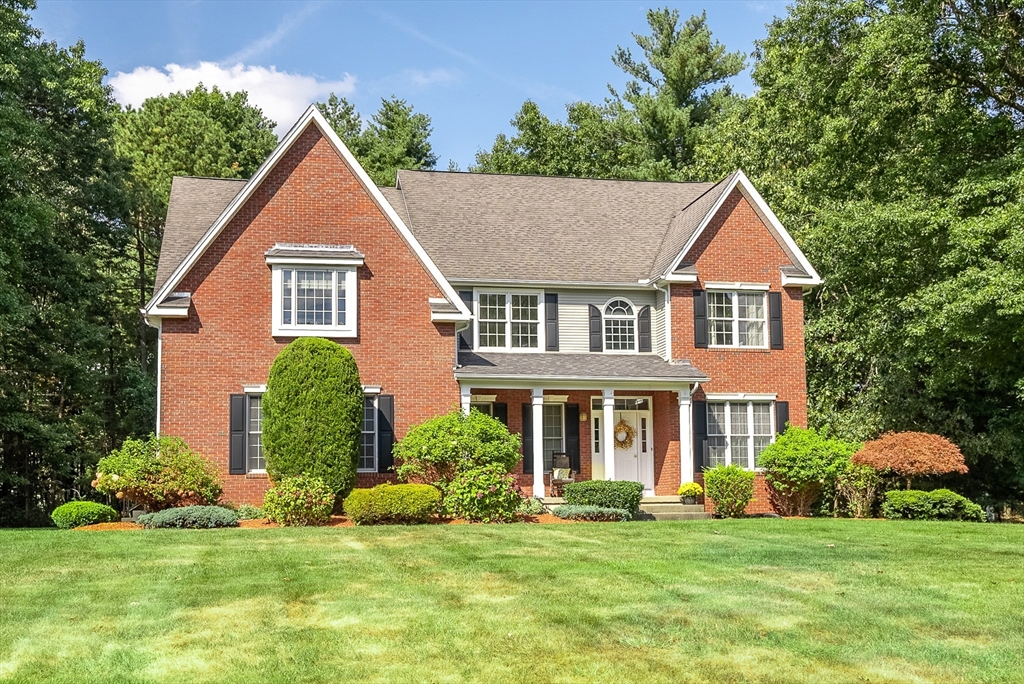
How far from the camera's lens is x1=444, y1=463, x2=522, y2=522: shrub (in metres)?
18.9

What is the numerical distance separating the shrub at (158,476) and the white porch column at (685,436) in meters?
10.7

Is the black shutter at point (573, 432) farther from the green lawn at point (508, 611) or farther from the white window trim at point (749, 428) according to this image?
the green lawn at point (508, 611)

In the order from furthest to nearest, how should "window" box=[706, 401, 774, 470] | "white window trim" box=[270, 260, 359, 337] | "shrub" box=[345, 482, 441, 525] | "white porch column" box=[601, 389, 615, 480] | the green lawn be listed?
"window" box=[706, 401, 774, 470] < "white porch column" box=[601, 389, 615, 480] < "white window trim" box=[270, 260, 359, 337] < "shrub" box=[345, 482, 441, 525] < the green lawn

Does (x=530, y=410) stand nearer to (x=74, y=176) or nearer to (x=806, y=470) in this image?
(x=806, y=470)

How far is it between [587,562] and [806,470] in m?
11.4

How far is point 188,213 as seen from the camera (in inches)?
A: 961

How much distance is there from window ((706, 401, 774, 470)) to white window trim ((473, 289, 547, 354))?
180 inches

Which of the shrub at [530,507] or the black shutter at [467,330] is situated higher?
the black shutter at [467,330]

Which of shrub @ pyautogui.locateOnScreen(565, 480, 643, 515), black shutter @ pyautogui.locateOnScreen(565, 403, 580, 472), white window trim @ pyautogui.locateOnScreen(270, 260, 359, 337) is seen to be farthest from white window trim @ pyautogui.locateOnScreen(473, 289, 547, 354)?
shrub @ pyautogui.locateOnScreen(565, 480, 643, 515)

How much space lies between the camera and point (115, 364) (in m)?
33.9

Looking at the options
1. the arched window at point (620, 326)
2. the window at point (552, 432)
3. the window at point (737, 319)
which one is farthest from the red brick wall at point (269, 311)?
the window at point (737, 319)

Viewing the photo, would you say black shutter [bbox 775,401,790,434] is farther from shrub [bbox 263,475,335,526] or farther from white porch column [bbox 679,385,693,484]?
shrub [bbox 263,475,335,526]

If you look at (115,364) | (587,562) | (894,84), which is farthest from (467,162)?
(587,562)

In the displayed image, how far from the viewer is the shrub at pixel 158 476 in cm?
1891
